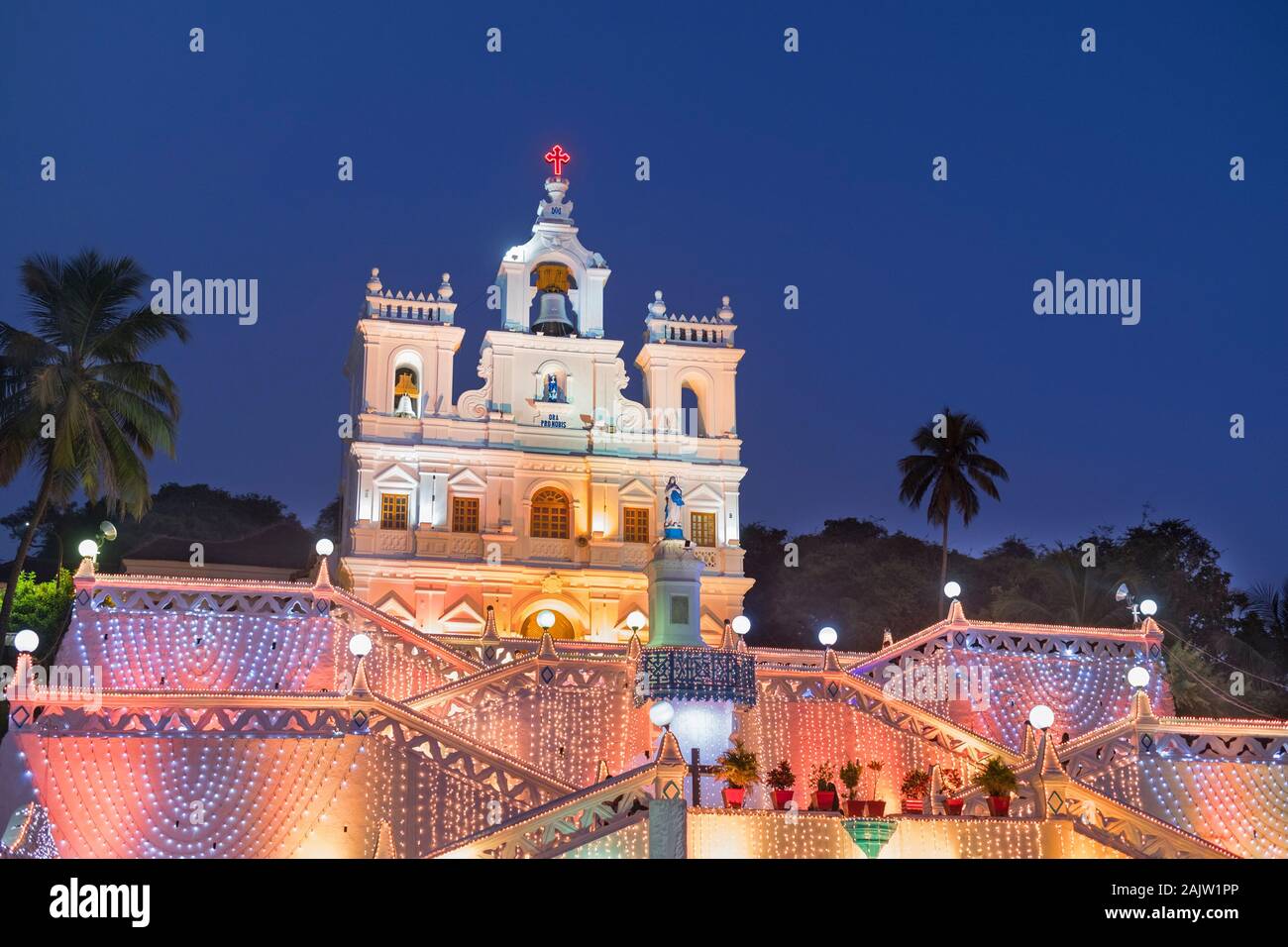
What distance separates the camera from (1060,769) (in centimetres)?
2173

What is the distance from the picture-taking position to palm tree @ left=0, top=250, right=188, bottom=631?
30.9 metres

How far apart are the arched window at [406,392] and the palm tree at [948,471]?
48.6 feet

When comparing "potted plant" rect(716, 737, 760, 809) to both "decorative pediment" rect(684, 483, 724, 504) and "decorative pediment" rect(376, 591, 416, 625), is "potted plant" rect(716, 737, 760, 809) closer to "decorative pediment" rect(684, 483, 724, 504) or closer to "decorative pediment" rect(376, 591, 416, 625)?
"decorative pediment" rect(376, 591, 416, 625)

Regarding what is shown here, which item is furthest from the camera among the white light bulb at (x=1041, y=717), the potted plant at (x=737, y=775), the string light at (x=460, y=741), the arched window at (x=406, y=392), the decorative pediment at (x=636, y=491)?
the decorative pediment at (x=636, y=491)

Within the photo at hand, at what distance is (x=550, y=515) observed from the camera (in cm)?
4256

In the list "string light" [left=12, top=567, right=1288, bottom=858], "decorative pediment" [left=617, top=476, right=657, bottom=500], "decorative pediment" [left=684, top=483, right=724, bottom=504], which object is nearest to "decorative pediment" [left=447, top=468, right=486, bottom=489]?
"decorative pediment" [left=617, top=476, right=657, bottom=500]

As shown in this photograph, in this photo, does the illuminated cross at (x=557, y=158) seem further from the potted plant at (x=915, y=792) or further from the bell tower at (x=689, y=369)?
the potted plant at (x=915, y=792)

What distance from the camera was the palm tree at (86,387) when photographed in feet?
101

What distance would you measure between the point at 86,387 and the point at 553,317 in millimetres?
15516

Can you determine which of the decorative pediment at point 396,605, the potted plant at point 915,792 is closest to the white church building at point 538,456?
the decorative pediment at point 396,605

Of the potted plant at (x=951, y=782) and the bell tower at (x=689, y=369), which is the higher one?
the bell tower at (x=689, y=369)
